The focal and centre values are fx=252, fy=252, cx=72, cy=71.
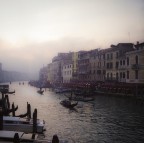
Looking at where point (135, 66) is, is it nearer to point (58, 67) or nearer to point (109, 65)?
point (109, 65)

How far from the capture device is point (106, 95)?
7031 cm

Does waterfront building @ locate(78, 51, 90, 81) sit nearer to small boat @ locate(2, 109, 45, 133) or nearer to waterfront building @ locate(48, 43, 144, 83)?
waterfront building @ locate(48, 43, 144, 83)

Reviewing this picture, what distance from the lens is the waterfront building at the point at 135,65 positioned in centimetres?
6219

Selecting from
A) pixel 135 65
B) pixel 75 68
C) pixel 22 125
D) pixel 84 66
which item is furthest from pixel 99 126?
pixel 75 68

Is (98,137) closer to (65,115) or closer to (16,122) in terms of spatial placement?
(16,122)

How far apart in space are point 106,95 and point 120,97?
7731 millimetres

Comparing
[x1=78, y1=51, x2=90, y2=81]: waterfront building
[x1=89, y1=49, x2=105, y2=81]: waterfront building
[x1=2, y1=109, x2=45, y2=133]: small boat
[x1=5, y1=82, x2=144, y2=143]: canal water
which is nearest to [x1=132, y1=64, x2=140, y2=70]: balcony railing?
[x1=5, y1=82, x2=144, y2=143]: canal water

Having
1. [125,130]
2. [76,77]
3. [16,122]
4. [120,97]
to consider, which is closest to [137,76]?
[120,97]

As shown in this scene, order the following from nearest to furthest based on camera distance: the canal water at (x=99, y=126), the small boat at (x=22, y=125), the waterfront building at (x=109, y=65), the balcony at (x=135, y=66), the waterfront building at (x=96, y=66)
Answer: the small boat at (x=22, y=125) < the canal water at (x=99, y=126) < the balcony at (x=135, y=66) < the waterfront building at (x=109, y=65) < the waterfront building at (x=96, y=66)

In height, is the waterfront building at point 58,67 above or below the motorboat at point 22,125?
above

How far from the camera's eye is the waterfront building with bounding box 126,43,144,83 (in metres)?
62.2

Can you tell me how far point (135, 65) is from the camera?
63781 mm

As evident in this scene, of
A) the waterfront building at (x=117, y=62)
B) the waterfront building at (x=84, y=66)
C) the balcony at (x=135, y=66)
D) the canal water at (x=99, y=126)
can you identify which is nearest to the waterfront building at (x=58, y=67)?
the waterfront building at (x=84, y=66)

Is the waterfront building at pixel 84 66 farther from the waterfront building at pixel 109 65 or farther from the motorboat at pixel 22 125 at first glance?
the motorboat at pixel 22 125
